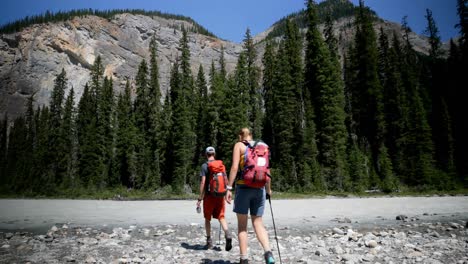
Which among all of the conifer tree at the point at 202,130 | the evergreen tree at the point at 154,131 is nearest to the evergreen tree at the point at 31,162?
the evergreen tree at the point at 154,131

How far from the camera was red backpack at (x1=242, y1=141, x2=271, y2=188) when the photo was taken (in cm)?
466

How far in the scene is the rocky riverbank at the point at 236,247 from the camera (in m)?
5.87

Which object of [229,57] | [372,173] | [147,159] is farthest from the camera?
[229,57]

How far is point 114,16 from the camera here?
141625 millimetres

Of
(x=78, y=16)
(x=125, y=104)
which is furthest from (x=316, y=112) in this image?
(x=78, y=16)

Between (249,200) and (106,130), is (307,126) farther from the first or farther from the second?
(106,130)

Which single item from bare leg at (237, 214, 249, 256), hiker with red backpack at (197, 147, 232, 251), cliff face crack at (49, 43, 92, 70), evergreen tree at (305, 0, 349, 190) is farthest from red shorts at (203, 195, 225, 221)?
cliff face crack at (49, 43, 92, 70)

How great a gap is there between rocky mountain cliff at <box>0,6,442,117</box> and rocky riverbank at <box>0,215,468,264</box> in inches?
3730

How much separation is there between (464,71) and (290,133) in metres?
24.4

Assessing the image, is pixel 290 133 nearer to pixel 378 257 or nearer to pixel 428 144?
pixel 428 144

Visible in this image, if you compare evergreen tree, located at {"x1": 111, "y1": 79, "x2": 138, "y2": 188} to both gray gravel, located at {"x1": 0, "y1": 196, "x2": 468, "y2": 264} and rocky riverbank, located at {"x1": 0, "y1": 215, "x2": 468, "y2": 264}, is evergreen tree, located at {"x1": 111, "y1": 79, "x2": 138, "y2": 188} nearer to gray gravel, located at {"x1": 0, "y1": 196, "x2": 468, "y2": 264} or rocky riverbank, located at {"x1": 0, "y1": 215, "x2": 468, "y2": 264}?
gray gravel, located at {"x1": 0, "y1": 196, "x2": 468, "y2": 264}

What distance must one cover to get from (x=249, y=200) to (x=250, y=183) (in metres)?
0.37

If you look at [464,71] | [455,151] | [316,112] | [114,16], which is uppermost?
[114,16]

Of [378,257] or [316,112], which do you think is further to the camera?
[316,112]
